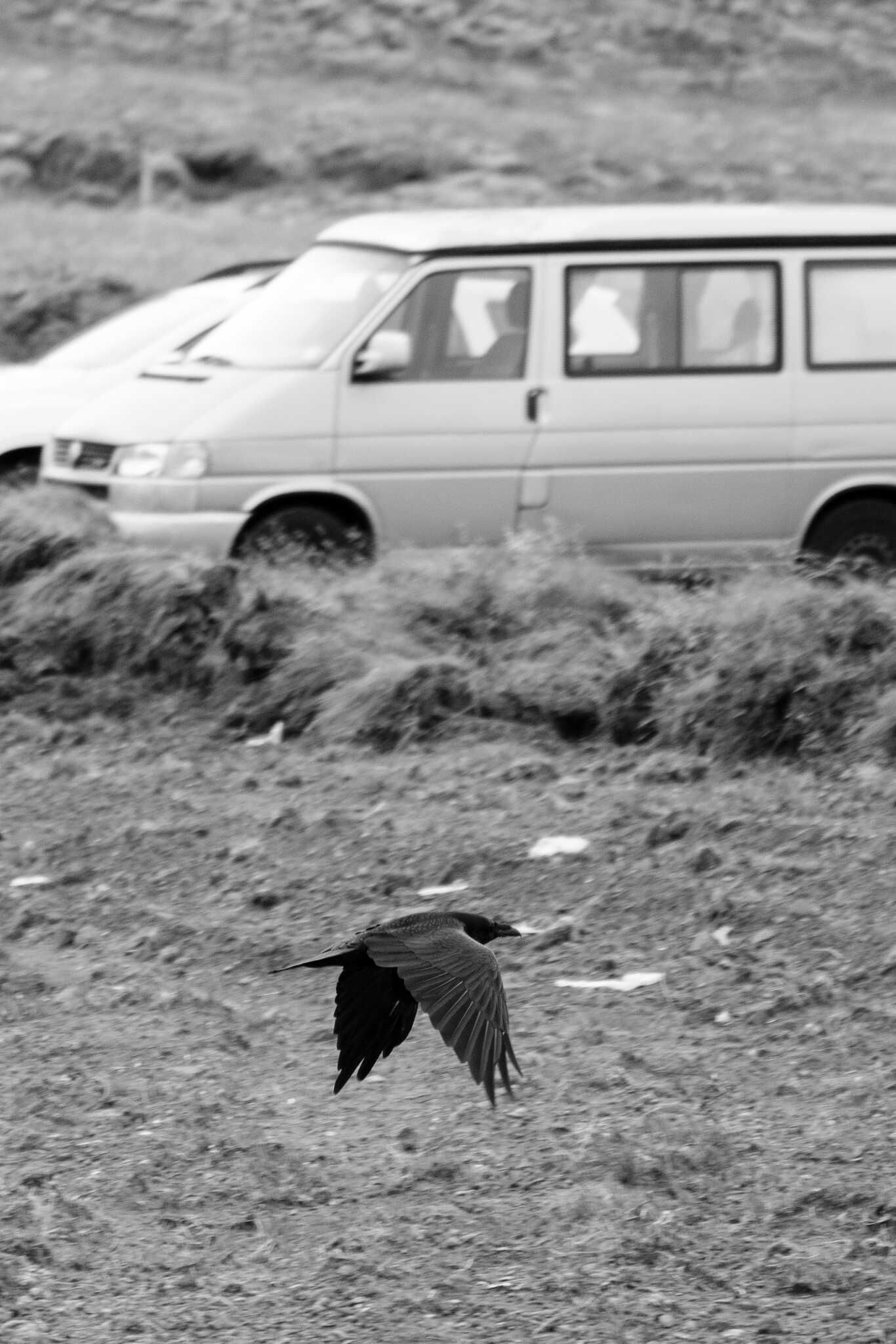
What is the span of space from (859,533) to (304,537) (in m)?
2.36

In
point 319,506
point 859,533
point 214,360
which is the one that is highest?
point 214,360

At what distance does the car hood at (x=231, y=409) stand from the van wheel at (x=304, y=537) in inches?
13.2

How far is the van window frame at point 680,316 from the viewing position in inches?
353

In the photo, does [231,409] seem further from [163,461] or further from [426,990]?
[426,990]

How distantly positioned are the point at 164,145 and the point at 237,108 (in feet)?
7.51

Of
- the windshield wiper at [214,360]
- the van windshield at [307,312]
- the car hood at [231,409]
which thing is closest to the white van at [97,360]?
the van windshield at [307,312]

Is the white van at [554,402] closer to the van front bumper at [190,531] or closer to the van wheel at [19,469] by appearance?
the van front bumper at [190,531]

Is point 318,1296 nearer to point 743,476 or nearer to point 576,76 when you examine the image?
point 743,476

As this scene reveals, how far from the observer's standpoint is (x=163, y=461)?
28.6 feet

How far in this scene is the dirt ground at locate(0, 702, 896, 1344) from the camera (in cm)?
389

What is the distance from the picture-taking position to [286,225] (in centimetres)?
2234

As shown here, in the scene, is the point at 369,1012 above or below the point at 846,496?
below

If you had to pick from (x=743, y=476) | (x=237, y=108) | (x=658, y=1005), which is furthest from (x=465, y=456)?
(x=237, y=108)

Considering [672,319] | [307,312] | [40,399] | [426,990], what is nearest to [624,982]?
[426,990]
